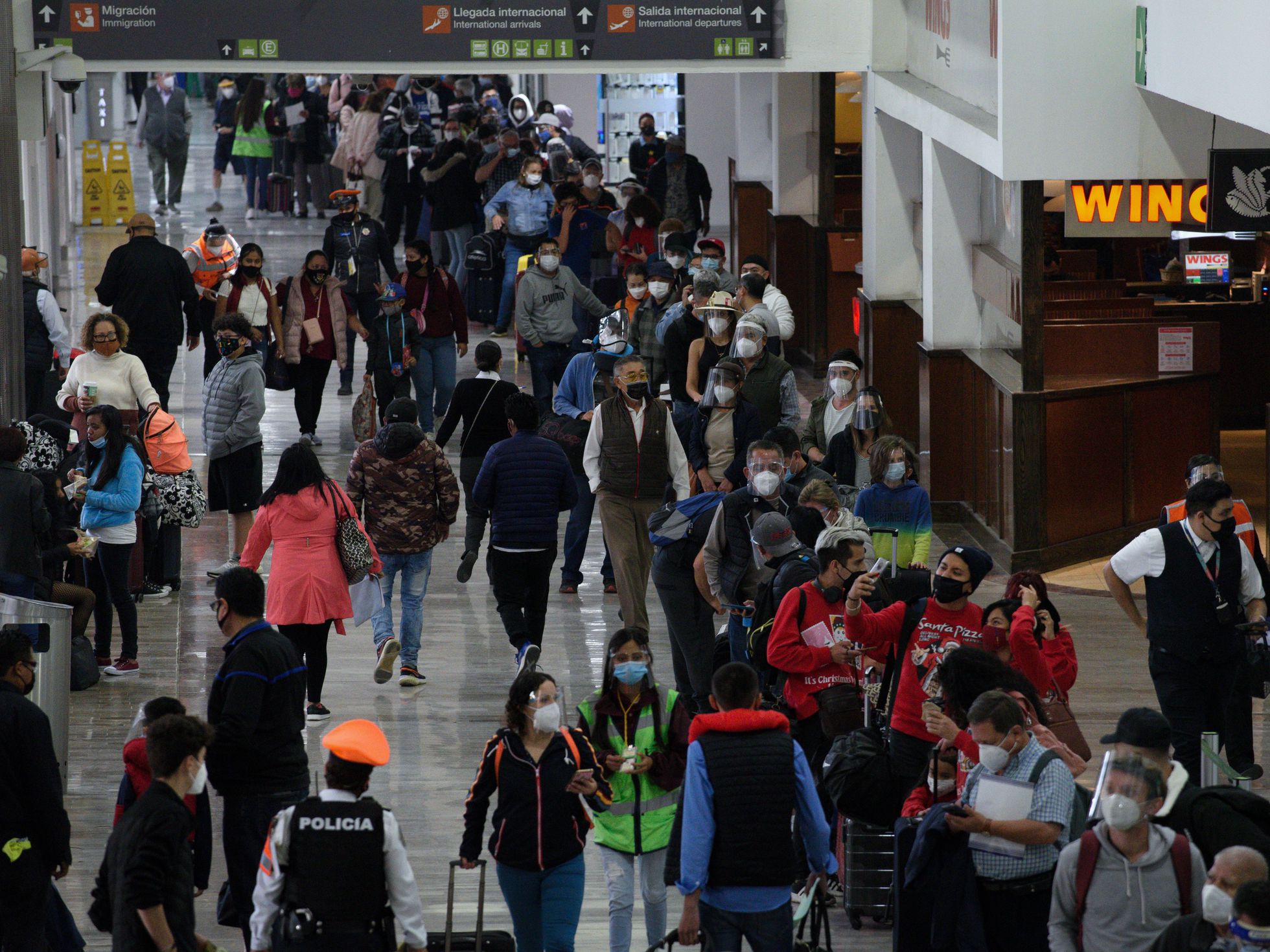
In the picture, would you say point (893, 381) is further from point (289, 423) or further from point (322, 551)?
point (322, 551)

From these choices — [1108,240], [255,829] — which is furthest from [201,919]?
[1108,240]

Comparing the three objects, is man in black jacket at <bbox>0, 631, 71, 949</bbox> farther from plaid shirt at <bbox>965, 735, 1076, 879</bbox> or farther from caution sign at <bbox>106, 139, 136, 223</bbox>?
caution sign at <bbox>106, 139, 136, 223</bbox>

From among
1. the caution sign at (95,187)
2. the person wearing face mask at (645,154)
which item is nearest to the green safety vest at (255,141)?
the caution sign at (95,187)

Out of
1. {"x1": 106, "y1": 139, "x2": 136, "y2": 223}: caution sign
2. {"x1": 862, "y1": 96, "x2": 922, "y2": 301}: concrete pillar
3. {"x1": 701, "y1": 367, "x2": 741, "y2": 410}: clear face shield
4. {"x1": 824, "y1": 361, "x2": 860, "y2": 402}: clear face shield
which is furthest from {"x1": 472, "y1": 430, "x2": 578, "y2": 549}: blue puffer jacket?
{"x1": 106, "y1": 139, "x2": 136, "y2": 223}: caution sign

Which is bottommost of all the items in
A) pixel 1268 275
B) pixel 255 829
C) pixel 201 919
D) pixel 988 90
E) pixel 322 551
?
pixel 201 919

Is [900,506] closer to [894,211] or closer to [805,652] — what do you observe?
[805,652]

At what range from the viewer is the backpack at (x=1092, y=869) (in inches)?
225

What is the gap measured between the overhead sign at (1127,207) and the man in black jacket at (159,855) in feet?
27.0

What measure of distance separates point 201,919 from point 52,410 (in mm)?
7385

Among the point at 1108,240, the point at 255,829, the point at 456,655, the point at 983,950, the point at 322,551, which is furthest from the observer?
the point at 1108,240

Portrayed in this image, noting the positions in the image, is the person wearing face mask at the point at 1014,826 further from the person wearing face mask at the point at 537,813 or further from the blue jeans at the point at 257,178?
the blue jeans at the point at 257,178

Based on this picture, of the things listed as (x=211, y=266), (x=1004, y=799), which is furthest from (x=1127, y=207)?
(x=1004, y=799)

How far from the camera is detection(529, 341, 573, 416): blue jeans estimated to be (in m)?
16.0

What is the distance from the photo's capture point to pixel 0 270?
13148 mm
